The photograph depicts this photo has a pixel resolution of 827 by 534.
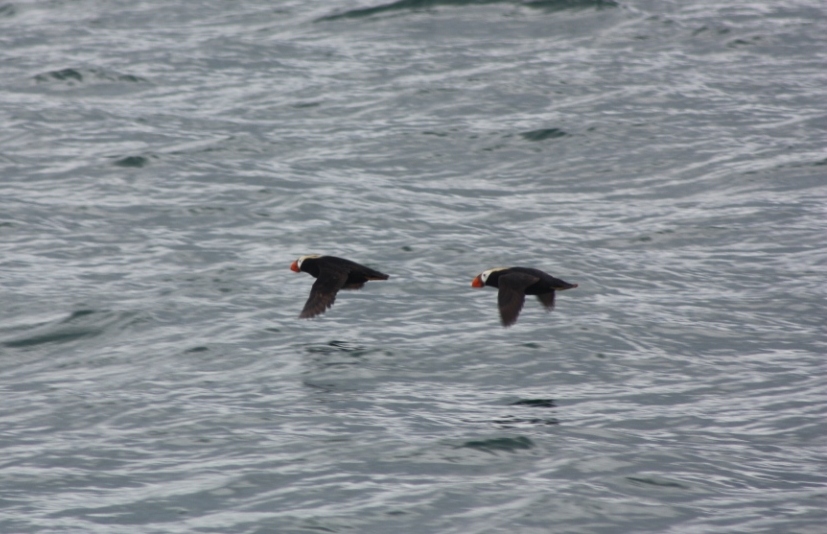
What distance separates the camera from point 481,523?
9008 millimetres

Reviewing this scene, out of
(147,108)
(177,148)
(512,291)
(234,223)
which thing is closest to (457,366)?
(512,291)

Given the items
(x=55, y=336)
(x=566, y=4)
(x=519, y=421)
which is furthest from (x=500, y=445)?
(x=566, y=4)

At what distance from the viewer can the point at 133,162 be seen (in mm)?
19531

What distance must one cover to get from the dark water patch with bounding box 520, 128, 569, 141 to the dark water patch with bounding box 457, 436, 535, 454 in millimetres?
10419

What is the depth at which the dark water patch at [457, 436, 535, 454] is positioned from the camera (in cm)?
1023

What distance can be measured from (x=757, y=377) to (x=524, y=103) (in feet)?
36.1

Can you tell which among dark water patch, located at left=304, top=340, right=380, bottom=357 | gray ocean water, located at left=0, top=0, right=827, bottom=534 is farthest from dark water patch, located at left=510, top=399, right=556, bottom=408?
dark water patch, located at left=304, top=340, right=380, bottom=357

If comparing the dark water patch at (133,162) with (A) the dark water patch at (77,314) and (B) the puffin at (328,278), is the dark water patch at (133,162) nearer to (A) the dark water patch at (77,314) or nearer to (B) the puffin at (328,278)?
(A) the dark water patch at (77,314)

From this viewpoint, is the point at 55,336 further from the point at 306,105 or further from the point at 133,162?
the point at 306,105

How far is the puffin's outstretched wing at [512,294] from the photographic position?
1184 cm

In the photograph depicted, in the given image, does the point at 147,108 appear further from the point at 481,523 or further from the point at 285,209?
the point at 481,523

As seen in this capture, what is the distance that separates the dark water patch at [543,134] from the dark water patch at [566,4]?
7128 millimetres

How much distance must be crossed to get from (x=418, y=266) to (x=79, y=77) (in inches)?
455

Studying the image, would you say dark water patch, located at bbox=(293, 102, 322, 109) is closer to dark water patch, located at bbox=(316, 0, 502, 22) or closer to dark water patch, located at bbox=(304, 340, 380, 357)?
dark water patch, located at bbox=(316, 0, 502, 22)
